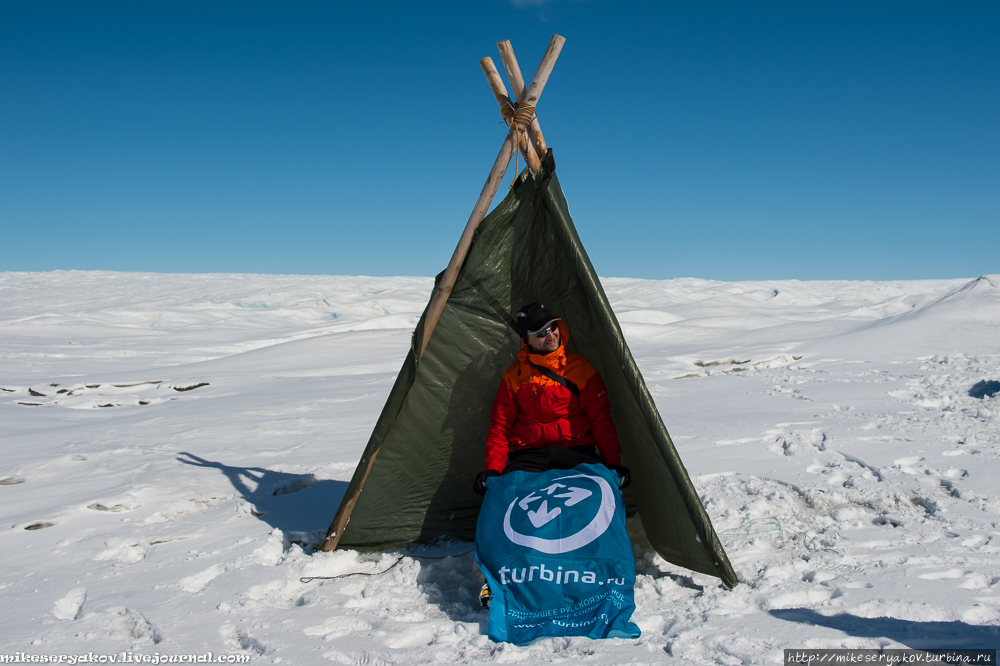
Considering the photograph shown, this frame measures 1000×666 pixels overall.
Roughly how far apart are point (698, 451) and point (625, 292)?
85.7ft

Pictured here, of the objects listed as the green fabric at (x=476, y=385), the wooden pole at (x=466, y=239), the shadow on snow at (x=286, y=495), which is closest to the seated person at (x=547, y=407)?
the green fabric at (x=476, y=385)

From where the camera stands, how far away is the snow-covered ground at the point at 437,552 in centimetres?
234

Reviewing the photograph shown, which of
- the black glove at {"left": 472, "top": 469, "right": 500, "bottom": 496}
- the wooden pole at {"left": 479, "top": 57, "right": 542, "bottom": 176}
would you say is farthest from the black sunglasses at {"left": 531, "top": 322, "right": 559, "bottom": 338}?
the wooden pole at {"left": 479, "top": 57, "right": 542, "bottom": 176}

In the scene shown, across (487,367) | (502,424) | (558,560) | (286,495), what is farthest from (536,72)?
(286,495)

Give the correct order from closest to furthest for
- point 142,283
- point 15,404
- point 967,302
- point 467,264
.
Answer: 1. point 467,264
2. point 15,404
3. point 967,302
4. point 142,283

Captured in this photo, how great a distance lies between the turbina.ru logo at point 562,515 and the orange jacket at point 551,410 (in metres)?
0.39

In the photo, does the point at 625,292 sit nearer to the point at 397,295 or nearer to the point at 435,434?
the point at 397,295

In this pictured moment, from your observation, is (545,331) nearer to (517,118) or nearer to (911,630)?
(517,118)

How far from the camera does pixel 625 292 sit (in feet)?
99.2

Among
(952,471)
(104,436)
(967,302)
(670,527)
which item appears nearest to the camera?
(670,527)

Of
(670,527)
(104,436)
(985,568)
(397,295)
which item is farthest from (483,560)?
(397,295)

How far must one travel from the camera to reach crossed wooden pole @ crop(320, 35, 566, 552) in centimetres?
311

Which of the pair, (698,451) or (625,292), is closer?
(698,451)

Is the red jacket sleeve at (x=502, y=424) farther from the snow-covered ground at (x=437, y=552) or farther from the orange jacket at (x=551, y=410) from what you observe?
the snow-covered ground at (x=437, y=552)
